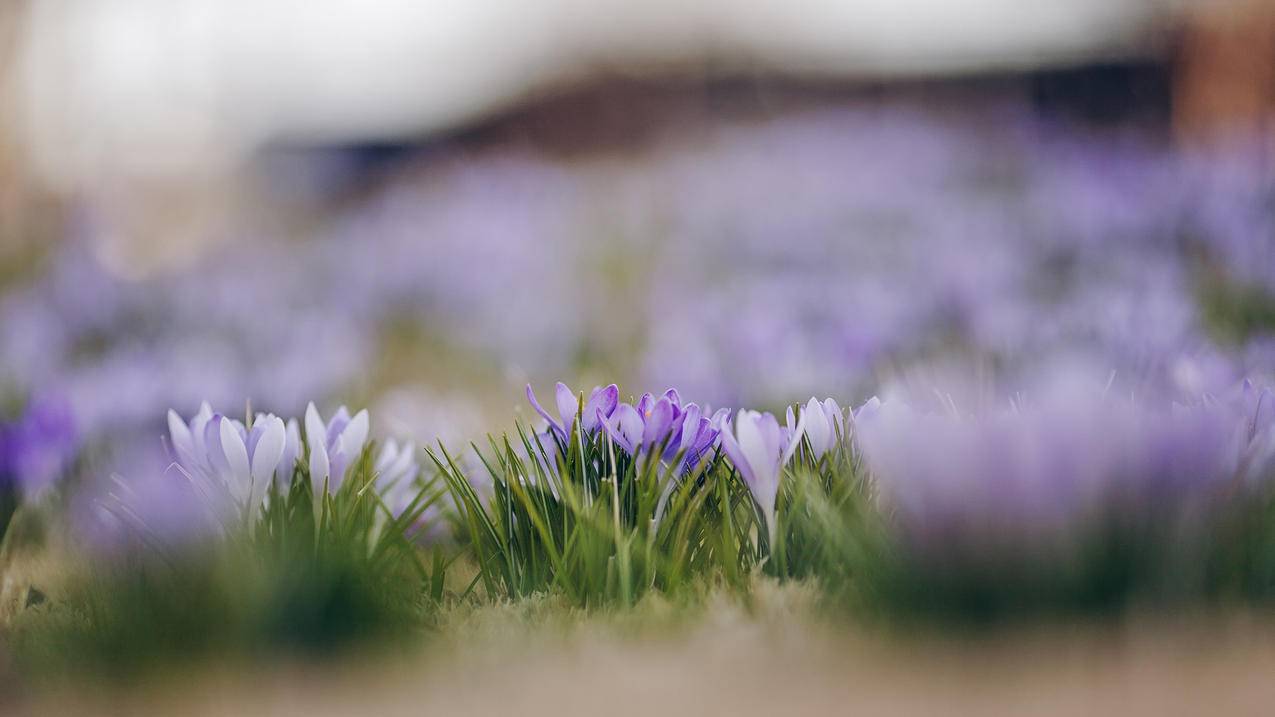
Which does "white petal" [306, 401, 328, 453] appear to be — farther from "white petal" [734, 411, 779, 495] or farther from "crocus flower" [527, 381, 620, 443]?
"white petal" [734, 411, 779, 495]

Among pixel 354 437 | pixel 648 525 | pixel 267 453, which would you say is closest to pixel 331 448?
pixel 354 437

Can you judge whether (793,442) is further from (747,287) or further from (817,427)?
(747,287)

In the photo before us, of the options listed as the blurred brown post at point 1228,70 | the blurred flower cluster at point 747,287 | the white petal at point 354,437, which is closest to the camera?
the white petal at point 354,437

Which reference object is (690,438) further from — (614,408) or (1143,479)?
(1143,479)

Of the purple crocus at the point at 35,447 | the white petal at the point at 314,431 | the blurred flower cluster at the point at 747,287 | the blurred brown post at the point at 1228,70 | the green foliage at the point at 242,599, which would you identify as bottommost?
the green foliage at the point at 242,599

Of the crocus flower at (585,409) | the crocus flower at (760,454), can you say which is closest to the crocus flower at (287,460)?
the crocus flower at (585,409)

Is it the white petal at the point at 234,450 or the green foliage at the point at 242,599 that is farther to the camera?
the white petal at the point at 234,450

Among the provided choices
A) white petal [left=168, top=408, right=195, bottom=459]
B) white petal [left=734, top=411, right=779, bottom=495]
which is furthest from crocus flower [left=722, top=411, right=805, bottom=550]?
white petal [left=168, top=408, right=195, bottom=459]

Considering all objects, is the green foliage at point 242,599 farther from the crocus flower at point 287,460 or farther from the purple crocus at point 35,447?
the purple crocus at point 35,447

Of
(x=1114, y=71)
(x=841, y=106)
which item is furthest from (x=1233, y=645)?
(x=841, y=106)
